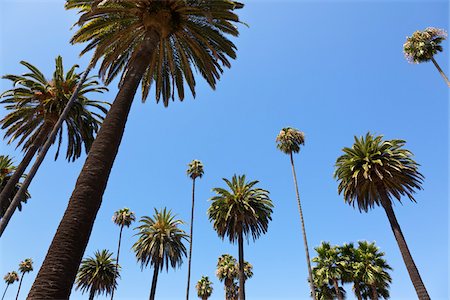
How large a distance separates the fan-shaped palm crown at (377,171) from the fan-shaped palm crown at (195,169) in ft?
110

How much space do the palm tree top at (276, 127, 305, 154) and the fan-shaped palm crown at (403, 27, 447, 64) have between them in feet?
76.2

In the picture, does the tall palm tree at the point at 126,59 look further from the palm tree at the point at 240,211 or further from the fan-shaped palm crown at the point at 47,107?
the palm tree at the point at 240,211

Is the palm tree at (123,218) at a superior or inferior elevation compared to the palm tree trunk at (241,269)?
superior

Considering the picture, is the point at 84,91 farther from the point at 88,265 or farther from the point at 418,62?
the point at 88,265

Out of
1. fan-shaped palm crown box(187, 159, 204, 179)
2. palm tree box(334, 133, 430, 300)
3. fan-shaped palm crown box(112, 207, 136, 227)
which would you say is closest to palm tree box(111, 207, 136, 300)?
fan-shaped palm crown box(112, 207, 136, 227)

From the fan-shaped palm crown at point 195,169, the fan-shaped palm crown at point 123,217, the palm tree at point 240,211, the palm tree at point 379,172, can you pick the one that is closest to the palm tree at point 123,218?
the fan-shaped palm crown at point 123,217

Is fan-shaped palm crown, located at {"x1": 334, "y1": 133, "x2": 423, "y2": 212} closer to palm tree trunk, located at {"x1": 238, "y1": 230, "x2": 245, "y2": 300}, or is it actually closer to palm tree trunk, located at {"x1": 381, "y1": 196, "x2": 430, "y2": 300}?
palm tree trunk, located at {"x1": 381, "y1": 196, "x2": 430, "y2": 300}

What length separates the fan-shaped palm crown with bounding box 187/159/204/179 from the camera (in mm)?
57094

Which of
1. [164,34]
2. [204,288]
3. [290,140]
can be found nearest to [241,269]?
[290,140]

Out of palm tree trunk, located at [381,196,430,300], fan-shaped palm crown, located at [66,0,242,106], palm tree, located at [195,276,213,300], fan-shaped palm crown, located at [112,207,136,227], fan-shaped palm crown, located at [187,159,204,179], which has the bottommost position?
palm tree trunk, located at [381,196,430,300]

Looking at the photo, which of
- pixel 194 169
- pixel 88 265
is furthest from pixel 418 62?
pixel 88 265

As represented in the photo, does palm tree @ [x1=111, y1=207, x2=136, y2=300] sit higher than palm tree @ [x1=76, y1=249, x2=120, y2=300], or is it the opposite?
palm tree @ [x1=111, y1=207, x2=136, y2=300]

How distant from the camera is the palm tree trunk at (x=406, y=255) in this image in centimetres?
2104

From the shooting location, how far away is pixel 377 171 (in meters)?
25.1
